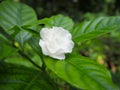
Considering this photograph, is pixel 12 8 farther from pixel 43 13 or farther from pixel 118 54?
pixel 43 13

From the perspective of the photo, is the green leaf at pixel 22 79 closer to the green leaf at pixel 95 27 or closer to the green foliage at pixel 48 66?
the green foliage at pixel 48 66

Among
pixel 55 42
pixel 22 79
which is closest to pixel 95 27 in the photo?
pixel 55 42

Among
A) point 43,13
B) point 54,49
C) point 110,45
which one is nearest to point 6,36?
point 54,49

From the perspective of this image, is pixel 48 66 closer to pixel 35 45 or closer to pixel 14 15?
pixel 35 45

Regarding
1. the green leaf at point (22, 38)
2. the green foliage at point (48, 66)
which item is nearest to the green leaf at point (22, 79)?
the green foliage at point (48, 66)

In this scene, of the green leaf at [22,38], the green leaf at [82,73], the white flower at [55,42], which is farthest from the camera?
the green leaf at [22,38]

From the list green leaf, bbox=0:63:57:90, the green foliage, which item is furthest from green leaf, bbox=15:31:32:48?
green leaf, bbox=0:63:57:90

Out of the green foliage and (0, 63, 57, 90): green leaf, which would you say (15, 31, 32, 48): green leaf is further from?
Answer: (0, 63, 57, 90): green leaf
